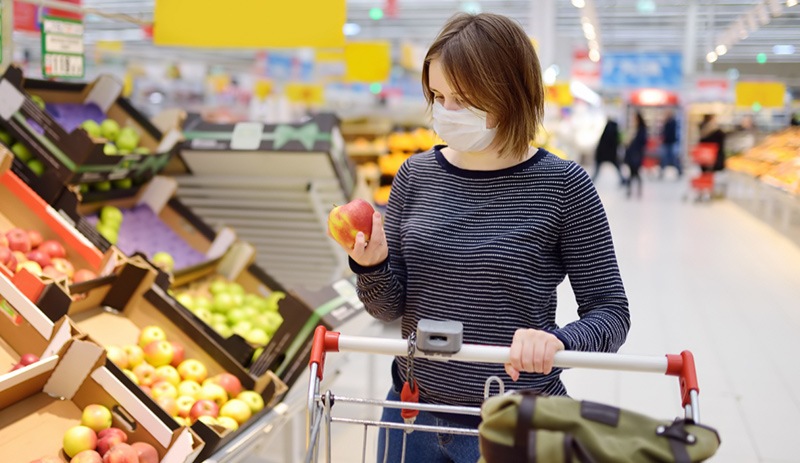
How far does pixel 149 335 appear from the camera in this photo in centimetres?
289

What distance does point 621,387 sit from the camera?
15.9ft

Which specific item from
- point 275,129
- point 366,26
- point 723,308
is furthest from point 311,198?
point 366,26

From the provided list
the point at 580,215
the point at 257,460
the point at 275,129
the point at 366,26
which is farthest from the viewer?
the point at 366,26

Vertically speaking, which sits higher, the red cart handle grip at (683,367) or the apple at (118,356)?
the red cart handle grip at (683,367)

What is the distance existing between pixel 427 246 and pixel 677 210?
1319 cm

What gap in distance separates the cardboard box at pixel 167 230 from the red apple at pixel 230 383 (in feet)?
3.07

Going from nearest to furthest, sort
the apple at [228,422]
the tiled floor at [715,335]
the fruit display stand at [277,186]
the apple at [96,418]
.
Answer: the apple at [96,418] → the apple at [228,422] → the tiled floor at [715,335] → the fruit display stand at [277,186]

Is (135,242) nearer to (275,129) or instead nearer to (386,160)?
(275,129)

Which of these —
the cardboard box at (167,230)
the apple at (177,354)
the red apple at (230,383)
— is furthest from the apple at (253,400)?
the cardboard box at (167,230)

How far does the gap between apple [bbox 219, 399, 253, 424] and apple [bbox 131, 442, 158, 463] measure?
42 centimetres

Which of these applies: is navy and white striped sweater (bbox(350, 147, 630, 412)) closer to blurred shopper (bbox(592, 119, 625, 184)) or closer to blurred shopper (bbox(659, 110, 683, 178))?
blurred shopper (bbox(592, 119, 625, 184))

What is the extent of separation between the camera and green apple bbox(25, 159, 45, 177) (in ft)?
11.0

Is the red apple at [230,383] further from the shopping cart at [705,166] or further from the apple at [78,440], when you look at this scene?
the shopping cart at [705,166]

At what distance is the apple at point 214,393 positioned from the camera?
274 cm
